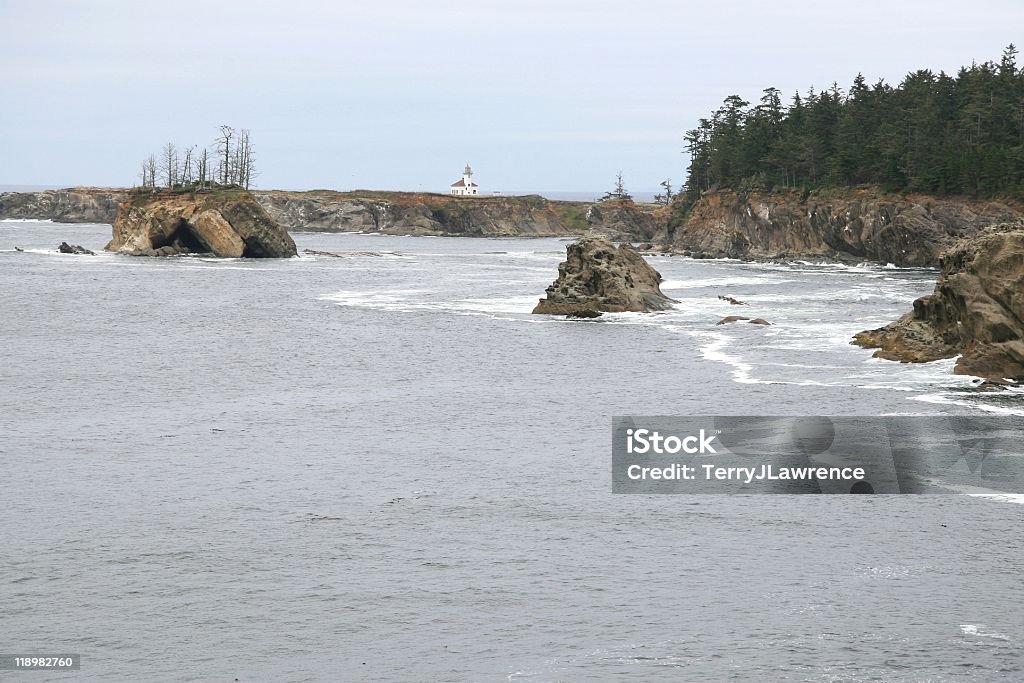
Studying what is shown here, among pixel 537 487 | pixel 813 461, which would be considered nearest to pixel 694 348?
pixel 813 461

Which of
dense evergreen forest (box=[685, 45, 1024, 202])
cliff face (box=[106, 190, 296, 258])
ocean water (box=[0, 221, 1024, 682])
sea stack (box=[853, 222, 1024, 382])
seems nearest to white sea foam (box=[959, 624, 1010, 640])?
ocean water (box=[0, 221, 1024, 682])

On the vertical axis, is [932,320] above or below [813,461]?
above

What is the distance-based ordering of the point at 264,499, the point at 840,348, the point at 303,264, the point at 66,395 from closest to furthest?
the point at 264,499 → the point at 66,395 → the point at 840,348 → the point at 303,264

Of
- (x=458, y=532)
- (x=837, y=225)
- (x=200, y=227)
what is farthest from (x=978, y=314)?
(x=200, y=227)

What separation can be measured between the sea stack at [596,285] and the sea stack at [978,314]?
82.9 ft

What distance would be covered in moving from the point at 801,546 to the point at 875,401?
60.5 ft

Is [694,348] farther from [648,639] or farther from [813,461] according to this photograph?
[648,639]

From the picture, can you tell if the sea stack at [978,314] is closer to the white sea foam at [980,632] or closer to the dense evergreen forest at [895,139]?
the white sea foam at [980,632]

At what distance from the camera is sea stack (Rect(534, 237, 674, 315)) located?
268 ft

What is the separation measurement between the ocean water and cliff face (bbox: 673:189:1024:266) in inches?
2600

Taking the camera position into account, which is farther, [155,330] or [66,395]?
[155,330]

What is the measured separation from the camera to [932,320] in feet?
193

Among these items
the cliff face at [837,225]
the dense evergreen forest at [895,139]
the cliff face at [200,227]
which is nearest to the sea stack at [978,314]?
the cliff face at [837,225]

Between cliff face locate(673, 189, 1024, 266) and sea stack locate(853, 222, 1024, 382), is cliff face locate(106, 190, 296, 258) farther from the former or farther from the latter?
sea stack locate(853, 222, 1024, 382)
